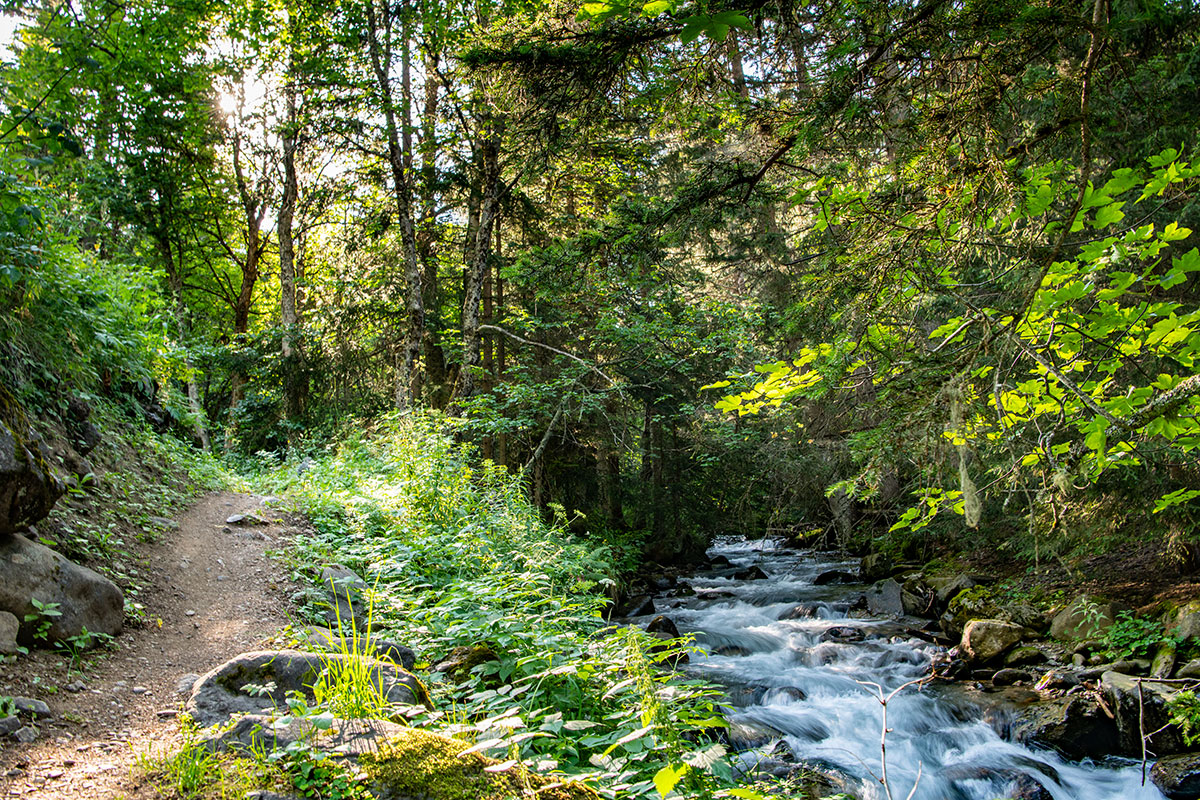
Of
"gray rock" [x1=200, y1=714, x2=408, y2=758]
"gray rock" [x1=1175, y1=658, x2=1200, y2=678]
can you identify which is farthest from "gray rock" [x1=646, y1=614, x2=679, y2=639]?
"gray rock" [x1=200, y1=714, x2=408, y2=758]

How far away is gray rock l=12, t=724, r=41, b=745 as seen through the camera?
284cm

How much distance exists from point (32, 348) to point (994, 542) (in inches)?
549

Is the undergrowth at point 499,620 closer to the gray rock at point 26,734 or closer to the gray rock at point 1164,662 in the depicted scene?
the gray rock at point 26,734

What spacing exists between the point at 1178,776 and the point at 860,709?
283 cm

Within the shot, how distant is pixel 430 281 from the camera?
1529 centimetres

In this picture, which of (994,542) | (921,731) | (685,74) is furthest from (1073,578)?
(685,74)

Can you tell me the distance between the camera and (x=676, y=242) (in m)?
4.41

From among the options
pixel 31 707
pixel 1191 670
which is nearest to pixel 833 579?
pixel 1191 670

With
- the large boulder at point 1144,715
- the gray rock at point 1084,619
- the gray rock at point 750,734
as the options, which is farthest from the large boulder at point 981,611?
the gray rock at point 750,734

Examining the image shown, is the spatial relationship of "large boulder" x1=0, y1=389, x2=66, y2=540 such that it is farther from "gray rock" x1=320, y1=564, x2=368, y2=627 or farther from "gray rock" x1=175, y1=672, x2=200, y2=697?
"gray rock" x1=320, y1=564, x2=368, y2=627

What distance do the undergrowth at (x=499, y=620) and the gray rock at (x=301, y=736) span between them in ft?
0.73

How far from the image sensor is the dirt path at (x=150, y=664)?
2635 mm

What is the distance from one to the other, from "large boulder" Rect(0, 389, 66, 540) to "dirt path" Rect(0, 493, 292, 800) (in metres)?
0.91

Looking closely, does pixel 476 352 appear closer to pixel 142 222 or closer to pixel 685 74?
pixel 685 74
